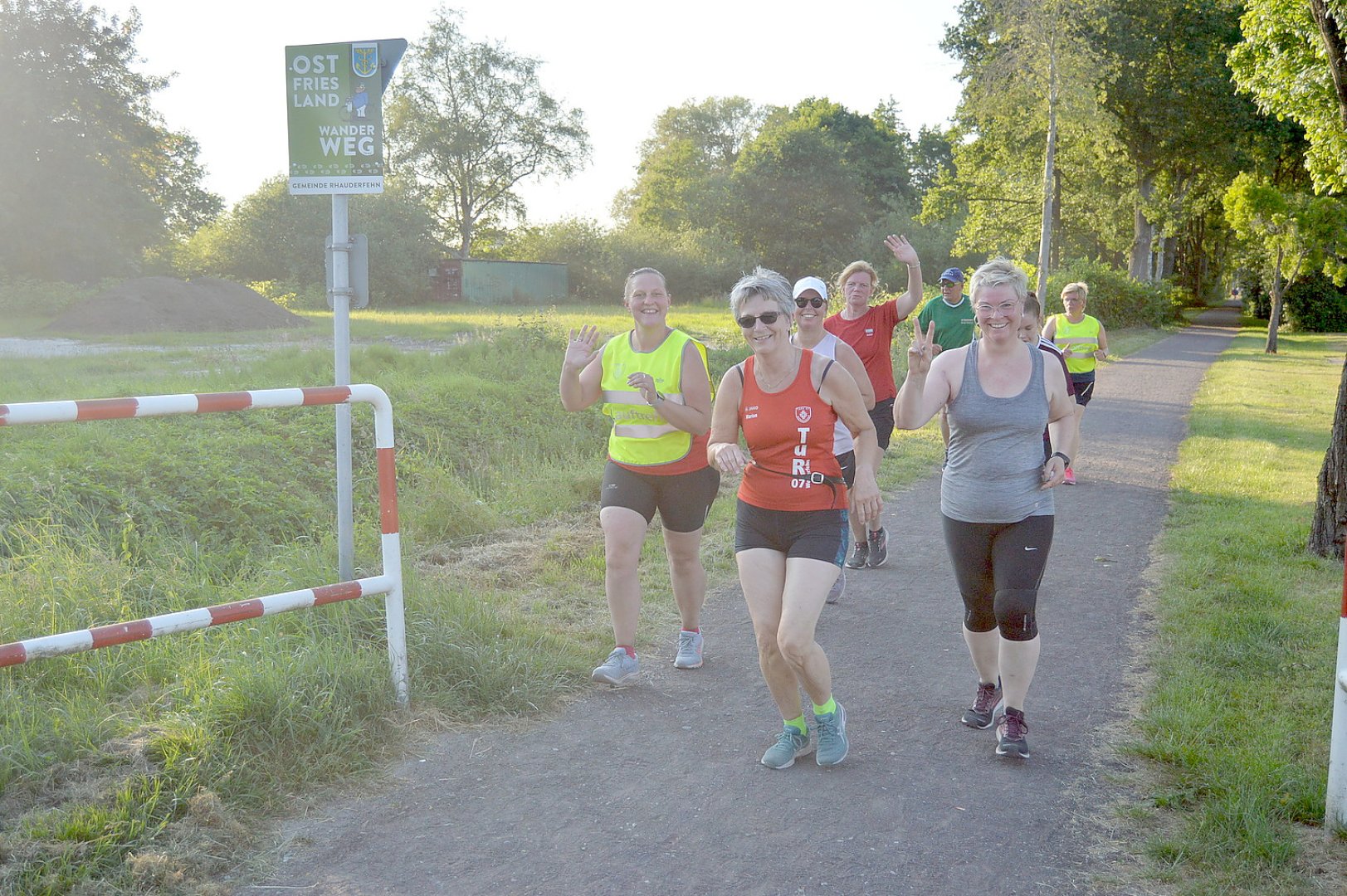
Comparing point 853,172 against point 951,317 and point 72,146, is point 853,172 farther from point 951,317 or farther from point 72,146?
point 951,317

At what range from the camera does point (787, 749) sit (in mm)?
4414

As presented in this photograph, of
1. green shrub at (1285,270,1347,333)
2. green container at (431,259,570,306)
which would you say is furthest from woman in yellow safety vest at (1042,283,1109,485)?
green container at (431,259,570,306)

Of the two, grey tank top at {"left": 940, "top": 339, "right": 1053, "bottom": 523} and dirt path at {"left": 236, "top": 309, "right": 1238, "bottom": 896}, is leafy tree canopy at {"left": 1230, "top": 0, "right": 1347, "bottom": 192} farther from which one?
grey tank top at {"left": 940, "top": 339, "right": 1053, "bottom": 523}

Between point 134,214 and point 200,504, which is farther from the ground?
point 134,214

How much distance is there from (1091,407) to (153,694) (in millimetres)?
15451

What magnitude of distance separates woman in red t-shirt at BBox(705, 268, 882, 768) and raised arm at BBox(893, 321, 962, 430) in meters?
0.21

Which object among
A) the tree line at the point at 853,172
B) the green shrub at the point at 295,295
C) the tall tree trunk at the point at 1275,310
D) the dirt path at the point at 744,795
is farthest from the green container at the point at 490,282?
the dirt path at the point at 744,795

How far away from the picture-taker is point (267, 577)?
18.4 ft

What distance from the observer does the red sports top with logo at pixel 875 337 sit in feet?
24.1

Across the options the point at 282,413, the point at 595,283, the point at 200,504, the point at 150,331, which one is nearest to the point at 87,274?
the point at 150,331

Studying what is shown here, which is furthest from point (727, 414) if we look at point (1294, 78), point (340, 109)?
point (1294, 78)

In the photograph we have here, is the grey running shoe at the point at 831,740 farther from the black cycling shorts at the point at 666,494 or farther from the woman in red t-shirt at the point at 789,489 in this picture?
the black cycling shorts at the point at 666,494

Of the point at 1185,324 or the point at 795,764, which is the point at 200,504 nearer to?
the point at 795,764

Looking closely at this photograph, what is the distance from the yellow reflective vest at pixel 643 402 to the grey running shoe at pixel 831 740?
1.45 m
